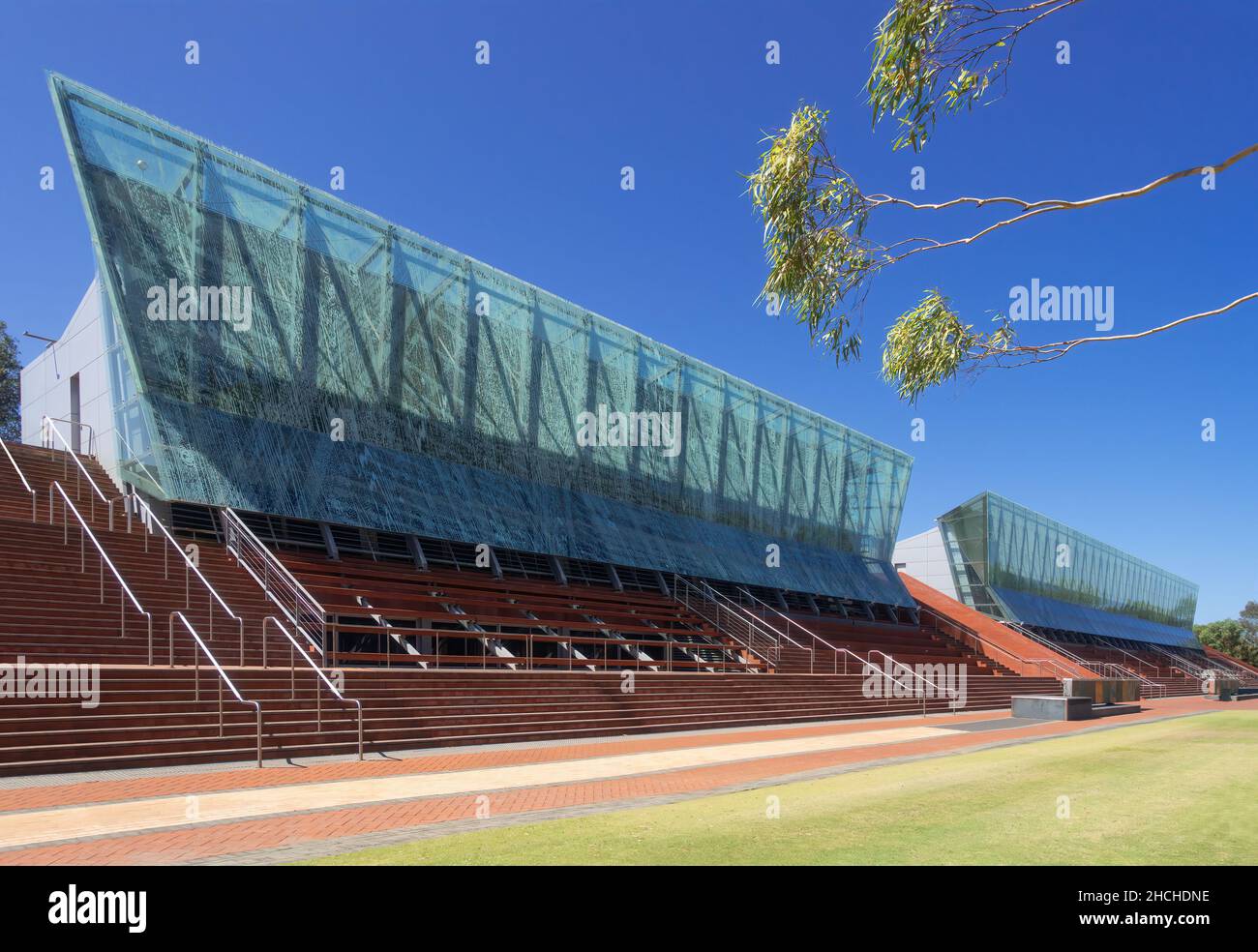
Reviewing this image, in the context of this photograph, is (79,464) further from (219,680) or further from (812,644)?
(812,644)

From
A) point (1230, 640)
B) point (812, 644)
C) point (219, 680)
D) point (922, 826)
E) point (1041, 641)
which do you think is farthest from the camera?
point (1230, 640)

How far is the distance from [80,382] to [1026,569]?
53.6 metres

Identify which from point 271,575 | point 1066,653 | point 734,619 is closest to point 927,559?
point 1066,653

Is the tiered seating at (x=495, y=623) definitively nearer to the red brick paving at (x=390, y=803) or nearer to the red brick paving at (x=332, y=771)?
the red brick paving at (x=332, y=771)

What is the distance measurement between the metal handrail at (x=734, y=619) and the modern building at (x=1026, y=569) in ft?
98.7

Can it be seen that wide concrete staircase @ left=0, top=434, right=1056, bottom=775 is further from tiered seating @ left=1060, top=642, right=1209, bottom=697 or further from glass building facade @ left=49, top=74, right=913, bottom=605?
tiered seating @ left=1060, top=642, right=1209, bottom=697

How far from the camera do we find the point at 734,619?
92.6 ft

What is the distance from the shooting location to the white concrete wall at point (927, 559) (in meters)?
57.4

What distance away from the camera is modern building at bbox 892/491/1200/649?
55.7 m

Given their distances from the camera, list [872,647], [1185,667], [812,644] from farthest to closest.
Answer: [1185,667], [872,647], [812,644]

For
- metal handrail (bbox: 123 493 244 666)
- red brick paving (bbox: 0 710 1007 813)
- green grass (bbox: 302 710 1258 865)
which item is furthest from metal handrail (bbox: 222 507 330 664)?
green grass (bbox: 302 710 1258 865)

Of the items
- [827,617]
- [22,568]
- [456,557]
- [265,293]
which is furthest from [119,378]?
[827,617]
